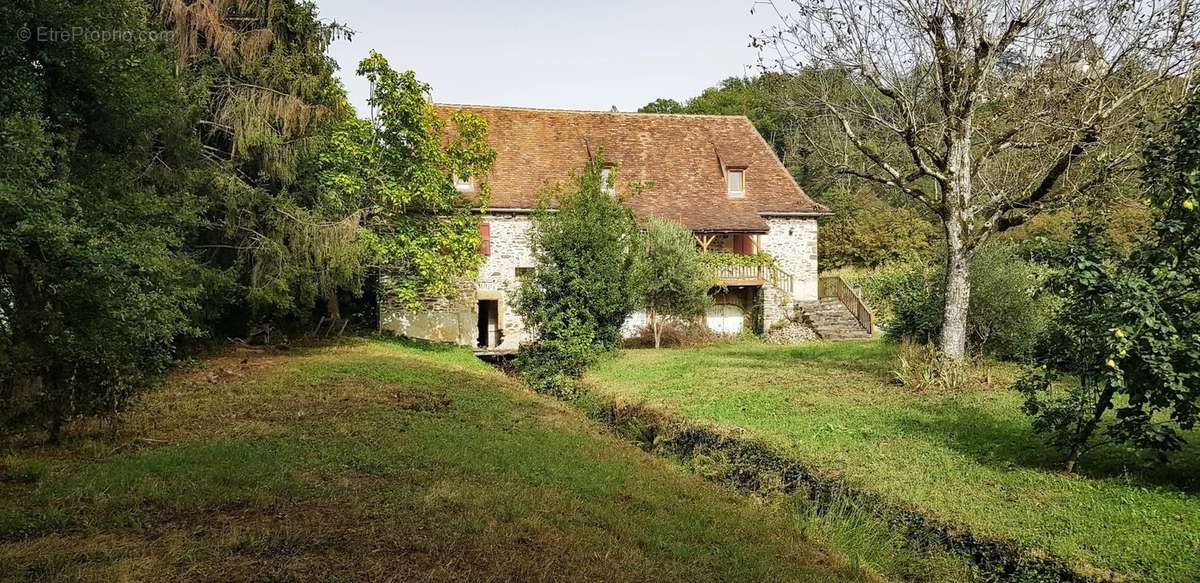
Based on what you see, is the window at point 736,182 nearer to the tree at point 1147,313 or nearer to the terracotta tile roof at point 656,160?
the terracotta tile roof at point 656,160

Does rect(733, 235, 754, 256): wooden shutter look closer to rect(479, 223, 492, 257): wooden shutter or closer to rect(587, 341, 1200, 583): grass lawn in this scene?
rect(479, 223, 492, 257): wooden shutter

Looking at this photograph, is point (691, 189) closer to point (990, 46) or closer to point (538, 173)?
point (538, 173)

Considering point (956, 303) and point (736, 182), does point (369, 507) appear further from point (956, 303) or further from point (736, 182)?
point (736, 182)

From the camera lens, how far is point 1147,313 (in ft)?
23.0

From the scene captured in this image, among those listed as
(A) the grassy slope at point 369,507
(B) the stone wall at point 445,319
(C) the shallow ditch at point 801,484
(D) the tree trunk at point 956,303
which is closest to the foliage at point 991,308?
(D) the tree trunk at point 956,303

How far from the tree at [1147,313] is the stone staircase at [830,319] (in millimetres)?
17231

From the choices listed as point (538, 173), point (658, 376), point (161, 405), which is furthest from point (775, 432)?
point (538, 173)

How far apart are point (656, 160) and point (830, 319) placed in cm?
818

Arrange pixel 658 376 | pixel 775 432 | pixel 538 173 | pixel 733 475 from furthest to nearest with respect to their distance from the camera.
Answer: pixel 538 173, pixel 658 376, pixel 775 432, pixel 733 475

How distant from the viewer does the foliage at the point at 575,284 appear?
1881cm

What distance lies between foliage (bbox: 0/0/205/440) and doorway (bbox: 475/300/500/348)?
1332 cm

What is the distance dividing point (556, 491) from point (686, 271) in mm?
15380

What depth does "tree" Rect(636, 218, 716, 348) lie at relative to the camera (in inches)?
887

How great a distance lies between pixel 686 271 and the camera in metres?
22.7
